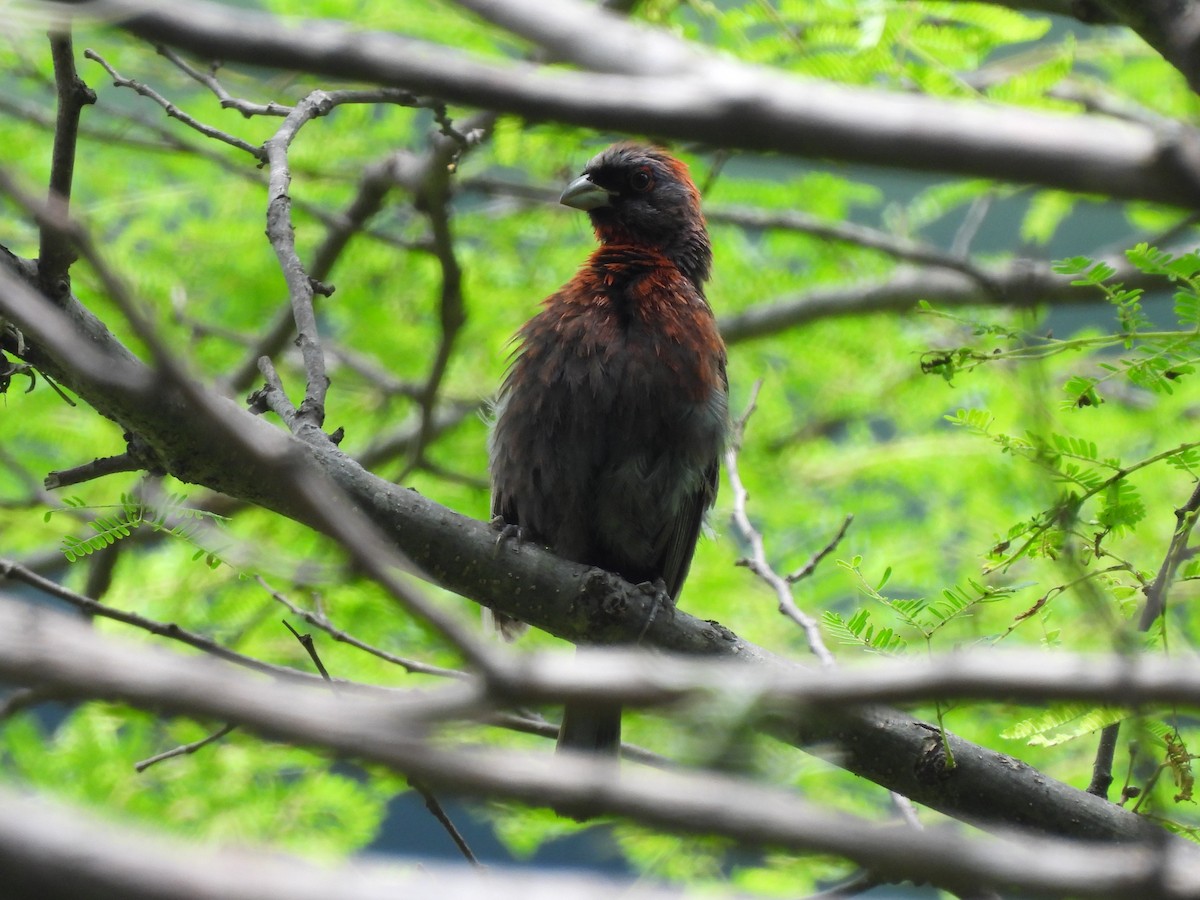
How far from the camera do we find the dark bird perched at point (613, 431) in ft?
14.1

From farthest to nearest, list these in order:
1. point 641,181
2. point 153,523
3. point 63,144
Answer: point 641,181 → point 153,523 → point 63,144

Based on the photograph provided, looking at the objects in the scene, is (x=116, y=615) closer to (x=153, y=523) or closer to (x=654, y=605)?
(x=153, y=523)

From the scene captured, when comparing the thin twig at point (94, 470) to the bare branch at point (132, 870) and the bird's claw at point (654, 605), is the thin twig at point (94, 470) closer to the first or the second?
the bird's claw at point (654, 605)

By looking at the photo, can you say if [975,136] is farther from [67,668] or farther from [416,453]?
[416,453]

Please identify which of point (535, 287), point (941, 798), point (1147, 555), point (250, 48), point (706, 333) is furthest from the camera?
point (535, 287)

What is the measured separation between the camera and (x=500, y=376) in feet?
16.9

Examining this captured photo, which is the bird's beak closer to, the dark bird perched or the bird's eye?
the bird's eye

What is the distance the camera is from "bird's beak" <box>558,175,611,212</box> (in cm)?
515

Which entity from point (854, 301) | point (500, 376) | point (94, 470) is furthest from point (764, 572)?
point (854, 301)

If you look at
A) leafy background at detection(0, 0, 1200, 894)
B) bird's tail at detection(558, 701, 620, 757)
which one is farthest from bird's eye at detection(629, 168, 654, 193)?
bird's tail at detection(558, 701, 620, 757)

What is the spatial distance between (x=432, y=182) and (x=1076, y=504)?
2859 millimetres

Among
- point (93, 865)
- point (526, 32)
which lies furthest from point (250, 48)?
point (93, 865)

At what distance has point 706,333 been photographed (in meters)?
4.55

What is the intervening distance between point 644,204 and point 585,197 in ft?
0.83
